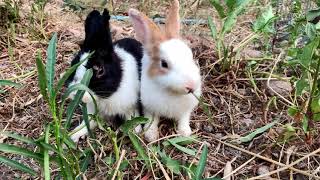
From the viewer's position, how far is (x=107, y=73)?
2594 mm

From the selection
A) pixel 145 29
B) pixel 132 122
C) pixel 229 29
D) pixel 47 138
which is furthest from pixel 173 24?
pixel 47 138

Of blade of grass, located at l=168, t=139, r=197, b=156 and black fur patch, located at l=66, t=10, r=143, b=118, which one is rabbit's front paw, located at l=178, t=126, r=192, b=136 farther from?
black fur patch, located at l=66, t=10, r=143, b=118

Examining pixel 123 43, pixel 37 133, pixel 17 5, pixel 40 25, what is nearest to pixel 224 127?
pixel 123 43

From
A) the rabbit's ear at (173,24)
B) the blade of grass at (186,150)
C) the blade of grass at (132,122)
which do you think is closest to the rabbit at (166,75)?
the rabbit's ear at (173,24)

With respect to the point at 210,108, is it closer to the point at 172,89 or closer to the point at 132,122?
the point at 172,89

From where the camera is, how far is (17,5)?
12.9 ft

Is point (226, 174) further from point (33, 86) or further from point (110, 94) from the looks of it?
point (33, 86)

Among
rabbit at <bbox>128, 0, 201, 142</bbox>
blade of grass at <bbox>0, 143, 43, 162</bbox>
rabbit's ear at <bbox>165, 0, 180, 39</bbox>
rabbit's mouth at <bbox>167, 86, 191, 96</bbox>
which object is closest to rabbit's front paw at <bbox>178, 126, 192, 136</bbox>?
rabbit at <bbox>128, 0, 201, 142</bbox>

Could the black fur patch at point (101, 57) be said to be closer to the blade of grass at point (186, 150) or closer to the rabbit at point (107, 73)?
the rabbit at point (107, 73)

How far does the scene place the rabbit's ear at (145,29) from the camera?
8.54 ft

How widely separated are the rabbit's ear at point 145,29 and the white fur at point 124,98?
0.17 m

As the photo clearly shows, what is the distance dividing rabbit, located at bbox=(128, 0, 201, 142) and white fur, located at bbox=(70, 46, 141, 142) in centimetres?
7

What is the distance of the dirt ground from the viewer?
8.37 feet

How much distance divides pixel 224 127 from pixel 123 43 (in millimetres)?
725
